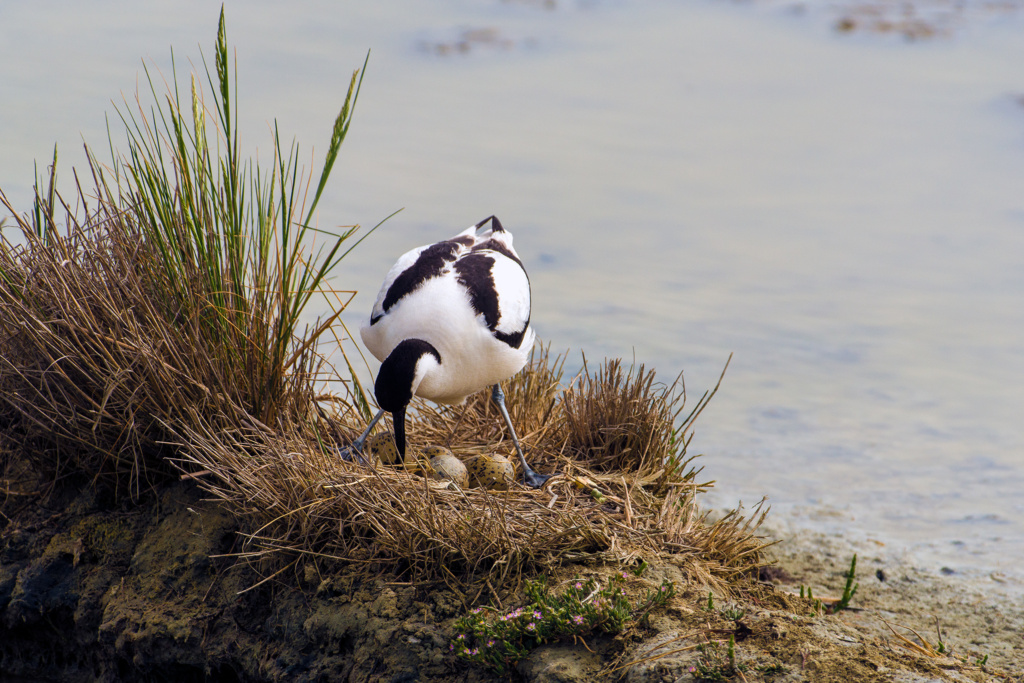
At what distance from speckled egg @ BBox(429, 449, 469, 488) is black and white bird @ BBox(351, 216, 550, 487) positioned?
0.51 feet

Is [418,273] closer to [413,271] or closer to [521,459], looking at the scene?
[413,271]

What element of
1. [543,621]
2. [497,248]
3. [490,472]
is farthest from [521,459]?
[543,621]

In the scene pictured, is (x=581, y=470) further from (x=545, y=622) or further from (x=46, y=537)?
(x=46, y=537)

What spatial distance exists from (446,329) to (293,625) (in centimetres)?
134

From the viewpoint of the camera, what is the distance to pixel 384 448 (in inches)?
166

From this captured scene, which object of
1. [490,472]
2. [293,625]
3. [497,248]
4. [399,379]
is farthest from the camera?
[497,248]

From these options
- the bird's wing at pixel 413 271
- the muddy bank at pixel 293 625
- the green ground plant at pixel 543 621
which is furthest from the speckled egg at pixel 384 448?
the green ground plant at pixel 543 621

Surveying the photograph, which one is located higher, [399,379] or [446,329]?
[446,329]

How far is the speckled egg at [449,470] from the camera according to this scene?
13.0 feet

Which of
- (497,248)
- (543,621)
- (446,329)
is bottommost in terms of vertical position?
(543,621)

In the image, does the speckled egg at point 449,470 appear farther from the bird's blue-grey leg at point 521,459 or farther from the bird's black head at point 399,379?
the bird's blue-grey leg at point 521,459

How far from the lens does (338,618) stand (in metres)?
3.45

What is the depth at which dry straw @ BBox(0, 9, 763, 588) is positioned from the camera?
3500 mm

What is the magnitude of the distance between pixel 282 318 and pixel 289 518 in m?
0.90
